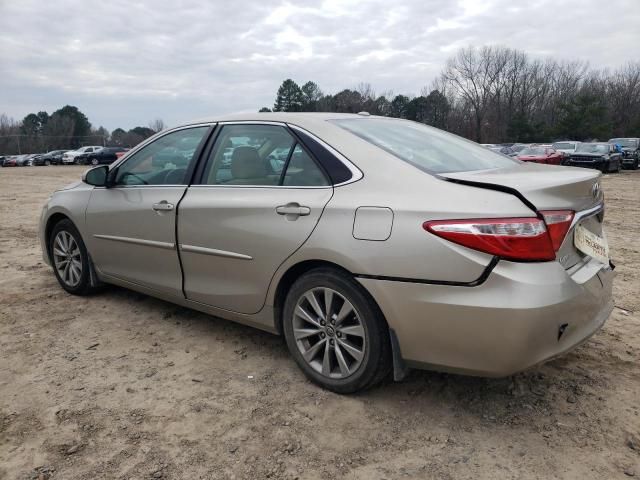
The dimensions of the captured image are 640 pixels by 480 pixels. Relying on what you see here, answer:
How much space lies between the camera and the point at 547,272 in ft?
7.64

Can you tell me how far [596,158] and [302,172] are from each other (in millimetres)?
24050

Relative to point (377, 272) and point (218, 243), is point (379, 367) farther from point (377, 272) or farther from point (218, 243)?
point (218, 243)

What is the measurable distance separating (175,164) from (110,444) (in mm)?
1987

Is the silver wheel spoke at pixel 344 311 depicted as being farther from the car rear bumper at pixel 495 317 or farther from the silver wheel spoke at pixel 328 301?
the car rear bumper at pixel 495 317

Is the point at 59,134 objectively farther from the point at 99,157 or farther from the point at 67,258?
the point at 67,258

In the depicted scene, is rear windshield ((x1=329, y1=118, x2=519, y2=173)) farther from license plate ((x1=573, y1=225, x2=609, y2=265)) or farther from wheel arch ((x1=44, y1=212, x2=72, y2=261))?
wheel arch ((x1=44, y1=212, x2=72, y2=261))

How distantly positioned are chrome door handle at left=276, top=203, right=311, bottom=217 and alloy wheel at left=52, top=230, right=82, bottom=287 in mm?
2411

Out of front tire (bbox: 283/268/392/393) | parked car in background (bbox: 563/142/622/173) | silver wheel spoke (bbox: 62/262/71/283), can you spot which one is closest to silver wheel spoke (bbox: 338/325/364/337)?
front tire (bbox: 283/268/392/393)

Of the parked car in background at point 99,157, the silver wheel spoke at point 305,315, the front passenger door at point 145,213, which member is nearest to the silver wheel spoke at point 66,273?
the front passenger door at point 145,213

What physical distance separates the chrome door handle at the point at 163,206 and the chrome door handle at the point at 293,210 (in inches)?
38.9

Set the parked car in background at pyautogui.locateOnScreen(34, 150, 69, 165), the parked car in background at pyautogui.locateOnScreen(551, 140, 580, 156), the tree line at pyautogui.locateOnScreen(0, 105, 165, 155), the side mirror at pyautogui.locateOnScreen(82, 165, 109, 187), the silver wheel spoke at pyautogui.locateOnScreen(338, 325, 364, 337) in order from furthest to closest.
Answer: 1. the tree line at pyautogui.locateOnScreen(0, 105, 165, 155)
2. the parked car in background at pyautogui.locateOnScreen(34, 150, 69, 165)
3. the parked car in background at pyautogui.locateOnScreen(551, 140, 580, 156)
4. the side mirror at pyautogui.locateOnScreen(82, 165, 109, 187)
5. the silver wheel spoke at pyautogui.locateOnScreen(338, 325, 364, 337)

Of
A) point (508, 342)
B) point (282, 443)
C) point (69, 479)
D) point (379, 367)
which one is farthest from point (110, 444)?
point (508, 342)

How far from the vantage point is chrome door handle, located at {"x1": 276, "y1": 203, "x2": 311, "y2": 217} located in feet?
9.38

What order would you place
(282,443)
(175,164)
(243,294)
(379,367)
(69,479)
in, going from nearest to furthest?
(69,479), (282,443), (379,367), (243,294), (175,164)
